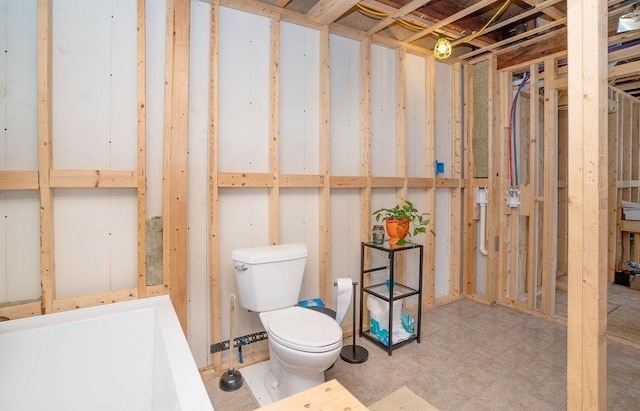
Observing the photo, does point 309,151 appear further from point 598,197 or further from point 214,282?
point 598,197

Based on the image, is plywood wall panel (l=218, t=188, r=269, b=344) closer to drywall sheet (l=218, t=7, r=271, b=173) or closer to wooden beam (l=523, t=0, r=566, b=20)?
drywall sheet (l=218, t=7, r=271, b=173)

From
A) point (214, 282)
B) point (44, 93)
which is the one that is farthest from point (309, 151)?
point (44, 93)

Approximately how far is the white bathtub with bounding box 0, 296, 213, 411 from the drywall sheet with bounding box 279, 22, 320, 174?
133 cm

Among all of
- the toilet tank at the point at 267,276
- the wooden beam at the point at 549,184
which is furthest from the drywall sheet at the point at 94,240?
the wooden beam at the point at 549,184

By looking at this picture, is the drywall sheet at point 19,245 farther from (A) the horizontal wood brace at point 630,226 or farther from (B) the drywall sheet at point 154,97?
(A) the horizontal wood brace at point 630,226

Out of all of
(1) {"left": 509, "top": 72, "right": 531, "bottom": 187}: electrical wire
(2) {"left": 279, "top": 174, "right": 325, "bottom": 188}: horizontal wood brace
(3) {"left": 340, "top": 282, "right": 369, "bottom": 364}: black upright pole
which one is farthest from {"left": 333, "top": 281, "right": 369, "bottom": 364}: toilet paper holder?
(1) {"left": 509, "top": 72, "right": 531, "bottom": 187}: electrical wire

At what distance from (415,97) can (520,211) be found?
155 cm

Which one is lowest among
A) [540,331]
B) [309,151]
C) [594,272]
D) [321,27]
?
[540,331]

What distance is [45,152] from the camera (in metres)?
1.58

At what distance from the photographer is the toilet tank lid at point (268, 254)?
6.33 feet

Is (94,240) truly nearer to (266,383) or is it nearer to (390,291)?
(266,383)

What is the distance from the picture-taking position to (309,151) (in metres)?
2.46

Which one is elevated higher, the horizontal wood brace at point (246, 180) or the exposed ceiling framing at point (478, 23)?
the exposed ceiling framing at point (478, 23)

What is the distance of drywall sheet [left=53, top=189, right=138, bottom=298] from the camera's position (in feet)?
5.53
